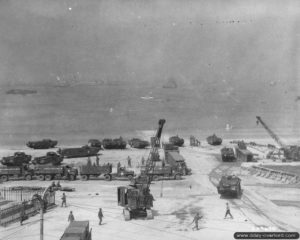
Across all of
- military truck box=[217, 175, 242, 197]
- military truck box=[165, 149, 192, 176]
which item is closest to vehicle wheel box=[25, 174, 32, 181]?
military truck box=[165, 149, 192, 176]

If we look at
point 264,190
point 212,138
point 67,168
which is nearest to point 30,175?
point 67,168

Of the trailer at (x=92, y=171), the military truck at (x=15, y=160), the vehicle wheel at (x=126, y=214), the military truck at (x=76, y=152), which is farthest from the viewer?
the military truck at (x=76, y=152)

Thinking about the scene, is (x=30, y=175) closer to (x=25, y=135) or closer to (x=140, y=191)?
(x=140, y=191)

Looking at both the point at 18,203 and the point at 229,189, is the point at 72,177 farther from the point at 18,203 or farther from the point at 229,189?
the point at 229,189

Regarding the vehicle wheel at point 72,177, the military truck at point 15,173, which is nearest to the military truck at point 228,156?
the vehicle wheel at point 72,177

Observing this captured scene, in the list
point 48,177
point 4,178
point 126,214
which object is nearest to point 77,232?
point 126,214

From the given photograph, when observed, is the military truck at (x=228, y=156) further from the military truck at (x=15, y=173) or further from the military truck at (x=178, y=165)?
the military truck at (x=15, y=173)

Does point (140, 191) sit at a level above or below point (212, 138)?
below
